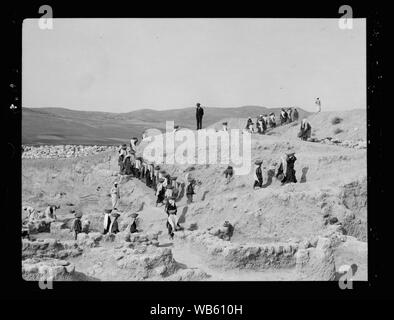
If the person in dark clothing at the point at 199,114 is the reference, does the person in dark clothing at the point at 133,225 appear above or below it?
below

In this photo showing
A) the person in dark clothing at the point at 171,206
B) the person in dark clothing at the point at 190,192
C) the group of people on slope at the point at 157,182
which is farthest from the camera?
the person in dark clothing at the point at 190,192

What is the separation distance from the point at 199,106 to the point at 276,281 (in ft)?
19.9

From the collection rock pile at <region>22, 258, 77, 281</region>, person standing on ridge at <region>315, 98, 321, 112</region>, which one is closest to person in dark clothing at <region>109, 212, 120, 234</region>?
rock pile at <region>22, 258, 77, 281</region>

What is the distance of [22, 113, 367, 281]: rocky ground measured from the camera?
46.2 feet

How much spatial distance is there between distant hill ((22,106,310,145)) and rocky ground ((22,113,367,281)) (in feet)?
2.84

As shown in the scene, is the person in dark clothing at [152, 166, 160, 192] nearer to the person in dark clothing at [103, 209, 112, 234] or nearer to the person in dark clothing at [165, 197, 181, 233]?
the person in dark clothing at [165, 197, 181, 233]

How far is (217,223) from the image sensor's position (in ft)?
53.5

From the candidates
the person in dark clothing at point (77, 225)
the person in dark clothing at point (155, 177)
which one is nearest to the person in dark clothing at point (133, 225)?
the person in dark clothing at point (77, 225)

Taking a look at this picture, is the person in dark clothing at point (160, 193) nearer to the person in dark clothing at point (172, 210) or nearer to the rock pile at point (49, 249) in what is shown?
the person in dark clothing at point (172, 210)

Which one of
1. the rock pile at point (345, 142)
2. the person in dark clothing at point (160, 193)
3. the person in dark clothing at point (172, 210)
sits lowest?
the person in dark clothing at point (172, 210)

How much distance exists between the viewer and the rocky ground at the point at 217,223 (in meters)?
14.1

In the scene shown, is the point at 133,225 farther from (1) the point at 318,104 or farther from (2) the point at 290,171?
(1) the point at 318,104

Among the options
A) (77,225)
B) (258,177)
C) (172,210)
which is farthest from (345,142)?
(77,225)

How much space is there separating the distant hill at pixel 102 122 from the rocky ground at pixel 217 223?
2.84 ft
